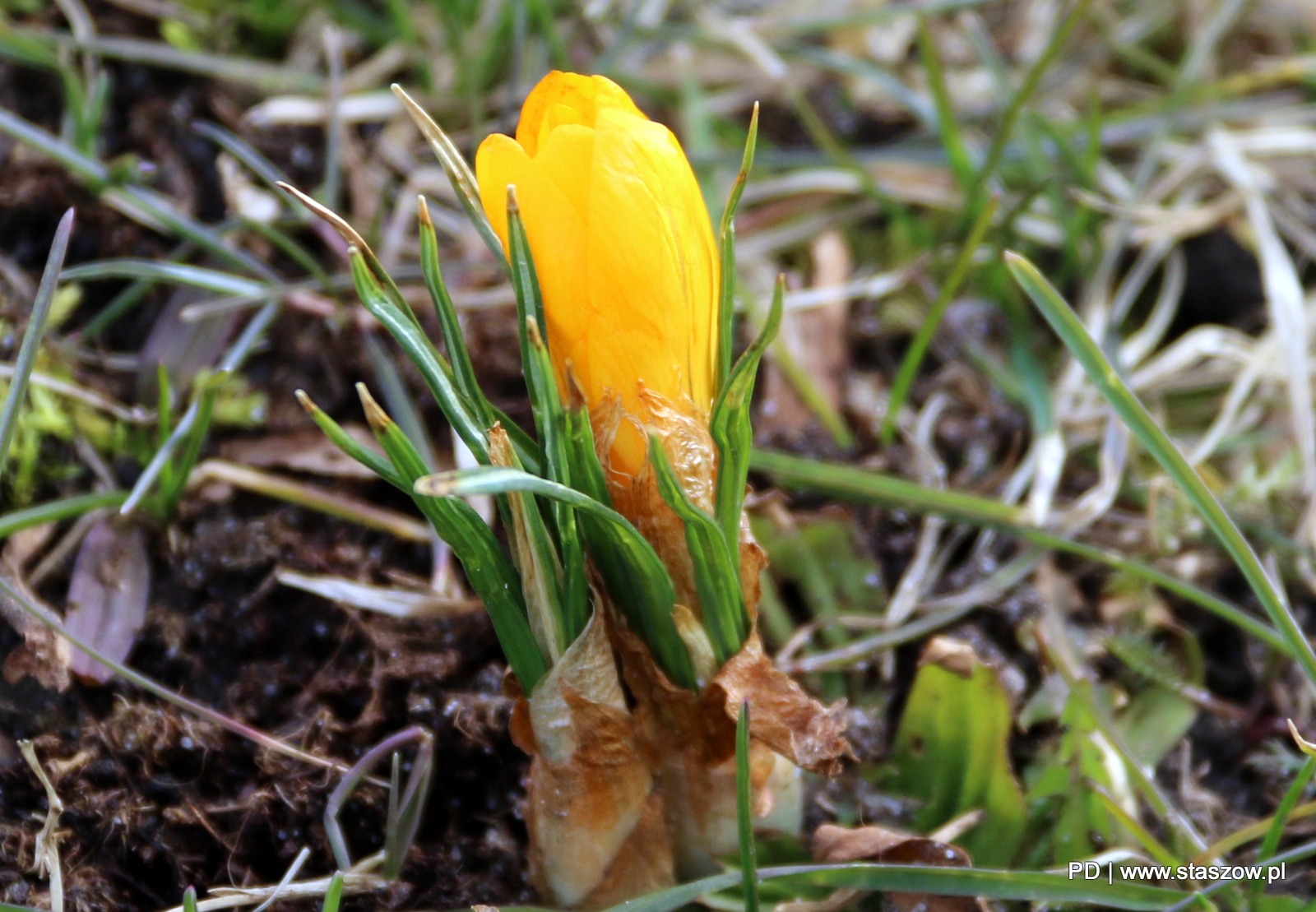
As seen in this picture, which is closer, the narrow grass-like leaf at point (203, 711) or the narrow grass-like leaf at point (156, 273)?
the narrow grass-like leaf at point (203, 711)

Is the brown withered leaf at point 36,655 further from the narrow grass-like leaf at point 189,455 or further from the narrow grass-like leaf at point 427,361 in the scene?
the narrow grass-like leaf at point 427,361

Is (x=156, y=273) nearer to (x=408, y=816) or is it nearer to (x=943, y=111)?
(x=408, y=816)

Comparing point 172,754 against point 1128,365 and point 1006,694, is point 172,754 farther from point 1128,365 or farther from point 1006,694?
point 1128,365

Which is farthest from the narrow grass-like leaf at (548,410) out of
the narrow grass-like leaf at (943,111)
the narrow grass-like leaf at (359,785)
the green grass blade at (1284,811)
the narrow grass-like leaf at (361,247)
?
the narrow grass-like leaf at (943,111)

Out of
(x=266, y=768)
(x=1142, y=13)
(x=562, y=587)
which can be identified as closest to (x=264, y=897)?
(x=266, y=768)

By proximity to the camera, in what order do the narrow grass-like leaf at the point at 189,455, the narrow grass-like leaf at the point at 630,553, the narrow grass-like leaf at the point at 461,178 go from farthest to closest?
the narrow grass-like leaf at the point at 189,455 → the narrow grass-like leaf at the point at 461,178 → the narrow grass-like leaf at the point at 630,553

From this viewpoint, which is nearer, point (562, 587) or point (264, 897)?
point (562, 587)

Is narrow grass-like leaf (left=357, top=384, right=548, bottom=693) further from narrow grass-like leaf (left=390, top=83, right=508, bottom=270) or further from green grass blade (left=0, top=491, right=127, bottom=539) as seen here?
green grass blade (left=0, top=491, right=127, bottom=539)
